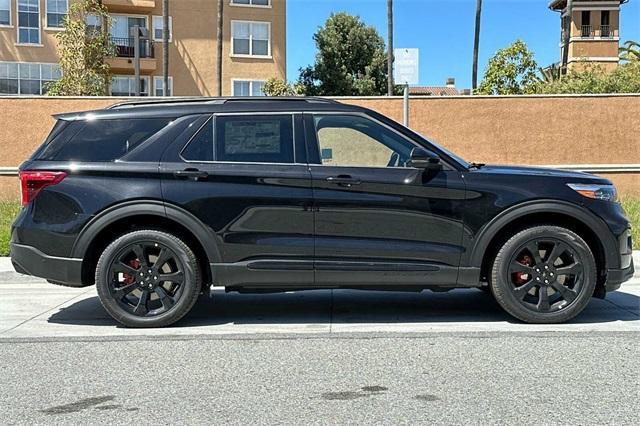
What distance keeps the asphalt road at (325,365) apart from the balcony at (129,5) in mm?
30961

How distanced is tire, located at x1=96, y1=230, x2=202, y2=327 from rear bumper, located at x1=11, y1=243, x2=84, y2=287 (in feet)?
0.69

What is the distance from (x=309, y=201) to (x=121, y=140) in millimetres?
1783

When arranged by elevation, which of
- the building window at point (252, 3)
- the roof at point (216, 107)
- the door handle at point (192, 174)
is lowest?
the door handle at point (192, 174)

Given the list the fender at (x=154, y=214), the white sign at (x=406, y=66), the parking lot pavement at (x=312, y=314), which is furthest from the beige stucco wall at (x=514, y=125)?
the fender at (x=154, y=214)

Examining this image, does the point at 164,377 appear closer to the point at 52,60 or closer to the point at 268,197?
the point at 268,197

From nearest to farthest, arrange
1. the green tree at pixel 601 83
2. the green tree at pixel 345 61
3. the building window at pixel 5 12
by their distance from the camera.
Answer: the green tree at pixel 601 83, the building window at pixel 5 12, the green tree at pixel 345 61

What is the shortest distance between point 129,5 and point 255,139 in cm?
3217

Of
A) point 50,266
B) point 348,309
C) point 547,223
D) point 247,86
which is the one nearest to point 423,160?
point 547,223

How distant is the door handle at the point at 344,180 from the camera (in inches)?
219

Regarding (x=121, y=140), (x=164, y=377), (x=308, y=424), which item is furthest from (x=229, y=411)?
(x=121, y=140)

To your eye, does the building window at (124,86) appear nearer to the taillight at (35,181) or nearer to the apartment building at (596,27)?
the taillight at (35,181)

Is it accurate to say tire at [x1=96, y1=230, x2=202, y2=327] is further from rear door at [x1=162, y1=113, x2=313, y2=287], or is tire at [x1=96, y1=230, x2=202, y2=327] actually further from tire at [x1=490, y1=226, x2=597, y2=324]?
tire at [x1=490, y1=226, x2=597, y2=324]

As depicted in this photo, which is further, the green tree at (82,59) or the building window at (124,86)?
the building window at (124,86)

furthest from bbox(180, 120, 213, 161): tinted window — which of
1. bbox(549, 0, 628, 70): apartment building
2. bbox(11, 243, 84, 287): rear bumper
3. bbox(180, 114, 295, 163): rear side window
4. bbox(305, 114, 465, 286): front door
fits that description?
bbox(549, 0, 628, 70): apartment building
